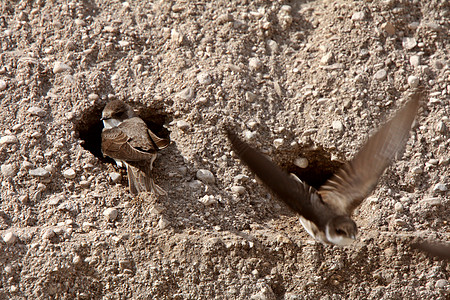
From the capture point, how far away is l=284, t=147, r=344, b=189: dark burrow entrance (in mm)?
3533

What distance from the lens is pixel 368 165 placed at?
125 inches

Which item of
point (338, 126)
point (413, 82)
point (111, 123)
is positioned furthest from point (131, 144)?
point (413, 82)

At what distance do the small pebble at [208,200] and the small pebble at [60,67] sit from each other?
108 cm

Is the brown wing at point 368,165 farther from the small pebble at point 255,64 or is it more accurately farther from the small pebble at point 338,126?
the small pebble at point 255,64

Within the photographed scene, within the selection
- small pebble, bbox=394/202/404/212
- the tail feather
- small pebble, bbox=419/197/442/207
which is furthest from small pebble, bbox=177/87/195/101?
small pebble, bbox=419/197/442/207

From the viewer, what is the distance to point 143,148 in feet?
11.1

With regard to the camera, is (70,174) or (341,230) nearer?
(341,230)

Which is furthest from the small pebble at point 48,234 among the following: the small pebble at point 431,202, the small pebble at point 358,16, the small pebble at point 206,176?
the small pebble at point 358,16

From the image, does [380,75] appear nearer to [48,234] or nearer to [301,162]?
[301,162]

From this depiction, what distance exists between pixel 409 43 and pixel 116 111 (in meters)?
1.62

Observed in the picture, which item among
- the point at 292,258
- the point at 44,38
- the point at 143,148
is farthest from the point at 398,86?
the point at 44,38

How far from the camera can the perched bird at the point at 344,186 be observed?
9.89 ft

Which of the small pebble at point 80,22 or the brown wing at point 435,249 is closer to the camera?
the brown wing at point 435,249

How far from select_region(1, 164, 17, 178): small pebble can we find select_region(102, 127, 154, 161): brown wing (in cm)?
45
